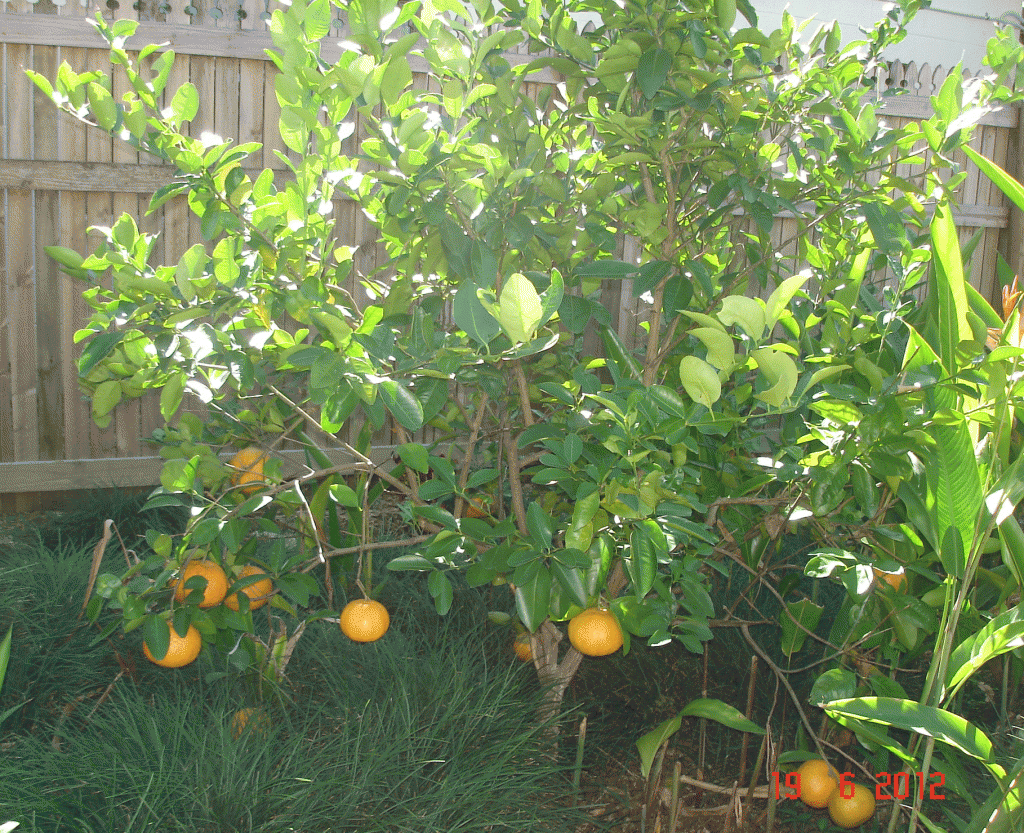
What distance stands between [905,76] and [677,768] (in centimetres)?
460

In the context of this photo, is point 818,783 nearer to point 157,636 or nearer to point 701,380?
point 701,380

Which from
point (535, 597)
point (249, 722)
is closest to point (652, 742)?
point (535, 597)

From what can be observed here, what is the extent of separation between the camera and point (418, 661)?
6.38 feet

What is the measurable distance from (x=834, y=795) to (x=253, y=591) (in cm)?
118

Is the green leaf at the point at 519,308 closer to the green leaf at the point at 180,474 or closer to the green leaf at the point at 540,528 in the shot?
the green leaf at the point at 540,528

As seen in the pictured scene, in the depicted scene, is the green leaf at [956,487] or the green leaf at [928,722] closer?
the green leaf at [928,722]

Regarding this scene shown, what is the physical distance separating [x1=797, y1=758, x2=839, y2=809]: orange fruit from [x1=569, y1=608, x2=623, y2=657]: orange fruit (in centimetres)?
Answer: 44

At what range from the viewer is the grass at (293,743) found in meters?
1.46

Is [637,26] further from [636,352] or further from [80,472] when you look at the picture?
[80,472]

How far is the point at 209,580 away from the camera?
5.14 ft

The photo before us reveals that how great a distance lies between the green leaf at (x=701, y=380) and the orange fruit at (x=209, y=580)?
0.93m

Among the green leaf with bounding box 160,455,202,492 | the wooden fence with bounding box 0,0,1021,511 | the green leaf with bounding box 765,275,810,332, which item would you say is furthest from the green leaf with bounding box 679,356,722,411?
the wooden fence with bounding box 0,0,1021,511

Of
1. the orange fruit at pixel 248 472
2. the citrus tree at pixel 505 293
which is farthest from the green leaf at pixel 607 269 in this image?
the orange fruit at pixel 248 472

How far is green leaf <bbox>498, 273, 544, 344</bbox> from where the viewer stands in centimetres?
105
